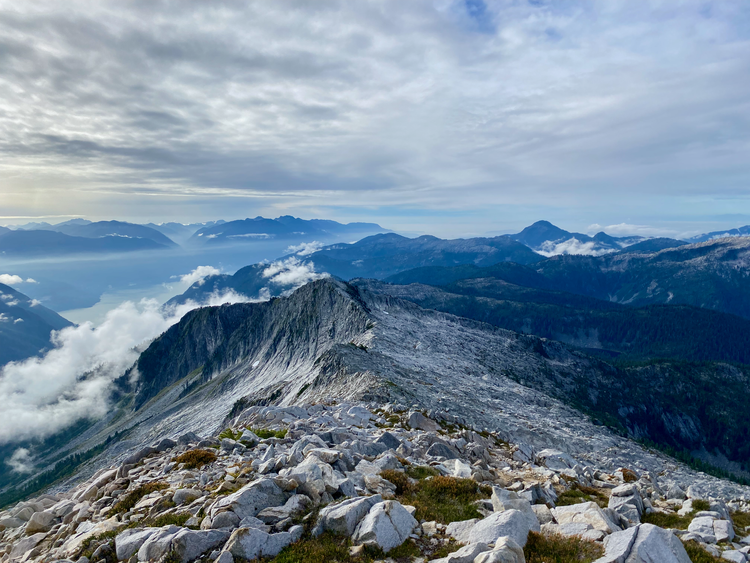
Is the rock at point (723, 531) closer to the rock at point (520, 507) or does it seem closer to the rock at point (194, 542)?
the rock at point (520, 507)

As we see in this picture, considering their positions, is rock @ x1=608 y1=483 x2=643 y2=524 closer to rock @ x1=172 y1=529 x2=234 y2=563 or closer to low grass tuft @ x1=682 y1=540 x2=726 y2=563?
low grass tuft @ x1=682 y1=540 x2=726 y2=563

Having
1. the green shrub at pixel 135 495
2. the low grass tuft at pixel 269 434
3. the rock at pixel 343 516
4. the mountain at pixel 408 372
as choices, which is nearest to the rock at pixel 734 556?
the rock at pixel 343 516

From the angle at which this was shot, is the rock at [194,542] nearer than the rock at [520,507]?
Yes

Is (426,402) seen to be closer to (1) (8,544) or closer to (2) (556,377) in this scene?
(1) (8,544)

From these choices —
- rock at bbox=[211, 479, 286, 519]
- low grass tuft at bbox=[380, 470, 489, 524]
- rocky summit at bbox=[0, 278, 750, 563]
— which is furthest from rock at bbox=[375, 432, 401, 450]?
rock at bbox=[211, 479, 286, 519]

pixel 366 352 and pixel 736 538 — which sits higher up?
pixel 736 538

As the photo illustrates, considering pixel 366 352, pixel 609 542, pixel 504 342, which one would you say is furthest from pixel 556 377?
pixel 609 542

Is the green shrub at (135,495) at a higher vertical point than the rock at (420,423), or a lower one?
higher
